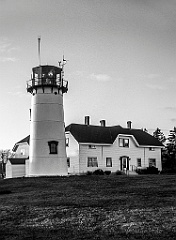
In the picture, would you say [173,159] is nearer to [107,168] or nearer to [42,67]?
[107,168]

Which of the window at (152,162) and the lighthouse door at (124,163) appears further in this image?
the window at (152,162)

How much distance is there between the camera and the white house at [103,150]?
44781 millimetres

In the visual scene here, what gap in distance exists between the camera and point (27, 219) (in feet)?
51.3

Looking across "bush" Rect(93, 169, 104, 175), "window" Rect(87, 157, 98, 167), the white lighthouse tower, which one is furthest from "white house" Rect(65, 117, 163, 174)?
the white lighthouse tower

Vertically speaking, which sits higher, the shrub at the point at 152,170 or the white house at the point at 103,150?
the white house at the point at 103,150

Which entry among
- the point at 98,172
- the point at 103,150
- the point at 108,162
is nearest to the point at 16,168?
the point at 98,172

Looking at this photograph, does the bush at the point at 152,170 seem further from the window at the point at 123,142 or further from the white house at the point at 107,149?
the window at the point at 123,142

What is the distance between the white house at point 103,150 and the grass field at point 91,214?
70.8 feet

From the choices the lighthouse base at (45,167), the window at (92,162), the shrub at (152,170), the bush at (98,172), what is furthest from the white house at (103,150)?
the lighthouse base at (45,167)

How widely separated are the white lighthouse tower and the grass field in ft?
45.6

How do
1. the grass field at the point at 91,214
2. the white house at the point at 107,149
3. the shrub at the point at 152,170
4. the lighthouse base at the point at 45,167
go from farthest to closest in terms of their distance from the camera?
the shrub at the point at 152,170 → the white house at the point at 107,149 → the lighthouse base at the point at 45,167 → the grass field at the point at 91,214

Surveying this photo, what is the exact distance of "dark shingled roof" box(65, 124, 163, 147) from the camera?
46000 millimetres

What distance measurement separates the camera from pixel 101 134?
4803cm

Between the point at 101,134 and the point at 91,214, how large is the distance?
3235 centimetres
